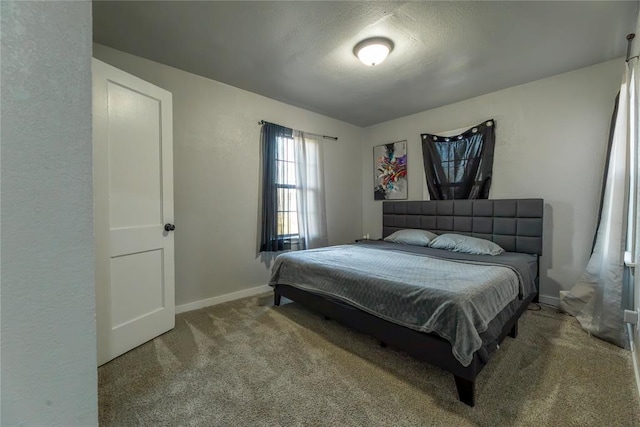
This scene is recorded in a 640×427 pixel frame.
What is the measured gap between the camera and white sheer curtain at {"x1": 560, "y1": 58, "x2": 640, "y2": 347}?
2.01m

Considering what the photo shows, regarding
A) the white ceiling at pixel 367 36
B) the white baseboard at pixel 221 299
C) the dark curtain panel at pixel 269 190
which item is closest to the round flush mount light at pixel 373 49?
the white ceiling at pixel 367 36

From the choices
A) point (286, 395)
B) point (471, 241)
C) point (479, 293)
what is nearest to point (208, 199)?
point (286, 395)

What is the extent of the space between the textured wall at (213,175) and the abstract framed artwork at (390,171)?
5.56 feet

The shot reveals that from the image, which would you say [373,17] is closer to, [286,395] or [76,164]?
[76,164]

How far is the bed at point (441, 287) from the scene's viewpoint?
58.7 inches

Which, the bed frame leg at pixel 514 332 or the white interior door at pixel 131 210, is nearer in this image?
the white interior door at pixel 131 210

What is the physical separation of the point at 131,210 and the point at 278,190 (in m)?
1.74

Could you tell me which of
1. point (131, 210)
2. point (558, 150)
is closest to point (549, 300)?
point (558, 150)

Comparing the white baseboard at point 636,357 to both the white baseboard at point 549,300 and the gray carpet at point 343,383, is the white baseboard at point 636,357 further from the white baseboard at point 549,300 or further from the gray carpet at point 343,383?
the white baseboard at point 549,300

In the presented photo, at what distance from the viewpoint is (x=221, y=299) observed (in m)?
3.03

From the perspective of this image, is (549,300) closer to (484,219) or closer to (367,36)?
(484,219)

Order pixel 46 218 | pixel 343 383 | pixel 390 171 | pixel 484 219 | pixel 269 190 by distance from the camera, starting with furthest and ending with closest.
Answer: pixel 390 171, pixel 269 190, pixel 484 219, pixel 343 383, pixel 46 218

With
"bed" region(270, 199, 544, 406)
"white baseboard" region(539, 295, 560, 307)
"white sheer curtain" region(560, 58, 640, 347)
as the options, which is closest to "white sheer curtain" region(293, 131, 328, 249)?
"bed" region(270, 199, 544, 406)

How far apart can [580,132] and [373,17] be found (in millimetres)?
2563
